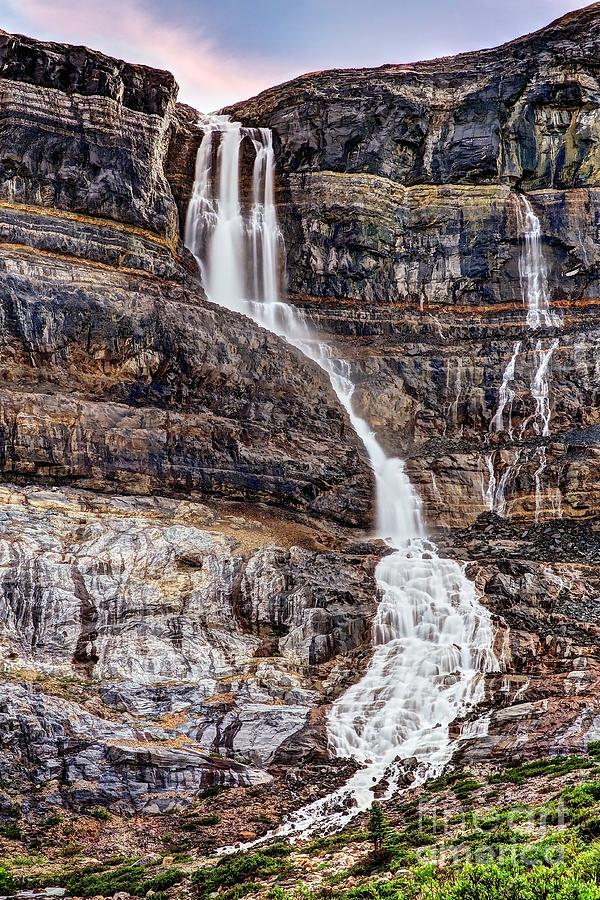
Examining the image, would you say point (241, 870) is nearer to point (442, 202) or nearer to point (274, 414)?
point (274, 414)

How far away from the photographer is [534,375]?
5512cm

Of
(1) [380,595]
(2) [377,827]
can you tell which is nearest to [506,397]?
(1) [380,595]

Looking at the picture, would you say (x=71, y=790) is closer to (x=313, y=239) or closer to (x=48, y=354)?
(x=48, y=354)

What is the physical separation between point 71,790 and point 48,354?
22725 millimetres

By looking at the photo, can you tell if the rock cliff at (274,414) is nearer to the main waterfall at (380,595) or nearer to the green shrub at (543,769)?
the main waterfall at (380,595)

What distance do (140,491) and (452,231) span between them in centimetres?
3031

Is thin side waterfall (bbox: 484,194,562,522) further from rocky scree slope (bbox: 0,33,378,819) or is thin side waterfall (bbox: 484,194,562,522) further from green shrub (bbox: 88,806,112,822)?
green shrub (bbox: 88,806,112,822)

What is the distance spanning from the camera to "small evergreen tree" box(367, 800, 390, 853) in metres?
24.4

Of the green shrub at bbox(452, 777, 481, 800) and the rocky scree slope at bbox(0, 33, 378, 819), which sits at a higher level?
the rocky scree slope at bbox(0, 33, 378, 819)

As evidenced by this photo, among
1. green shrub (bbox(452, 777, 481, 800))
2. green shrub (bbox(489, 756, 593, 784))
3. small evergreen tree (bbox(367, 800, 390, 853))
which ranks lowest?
small evergreen tree (bbox(367, 800, 390, 853))

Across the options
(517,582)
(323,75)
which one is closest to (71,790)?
(517,582)

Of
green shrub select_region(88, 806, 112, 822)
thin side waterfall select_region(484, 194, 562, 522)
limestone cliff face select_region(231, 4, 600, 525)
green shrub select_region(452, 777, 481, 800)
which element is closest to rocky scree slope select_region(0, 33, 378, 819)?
green shrub select_region(88, 806, 112, 822)

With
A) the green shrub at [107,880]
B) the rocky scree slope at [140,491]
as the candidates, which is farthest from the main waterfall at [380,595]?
the green shrub at [107,880]

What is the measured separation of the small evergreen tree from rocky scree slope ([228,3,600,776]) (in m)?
24.8
